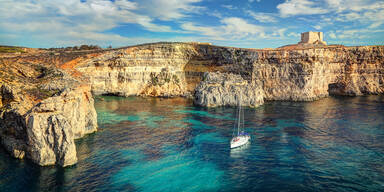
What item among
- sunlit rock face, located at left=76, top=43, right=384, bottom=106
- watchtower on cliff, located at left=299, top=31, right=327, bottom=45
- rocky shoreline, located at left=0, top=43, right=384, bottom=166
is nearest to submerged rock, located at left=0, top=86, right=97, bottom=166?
rocky shoreline, located at left=0, top=43, right=384, bottom=166

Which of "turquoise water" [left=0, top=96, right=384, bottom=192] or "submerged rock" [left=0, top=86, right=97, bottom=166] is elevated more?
"submerged rock" [left=0, top=86, right=97, bottom=166]

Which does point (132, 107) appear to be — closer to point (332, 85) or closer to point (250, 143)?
point (250, 143)

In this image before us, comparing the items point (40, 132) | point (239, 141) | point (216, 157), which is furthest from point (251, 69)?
point (40, 132)

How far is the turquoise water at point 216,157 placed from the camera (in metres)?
27.2

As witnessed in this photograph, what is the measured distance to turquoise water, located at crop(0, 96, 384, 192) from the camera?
2716cm

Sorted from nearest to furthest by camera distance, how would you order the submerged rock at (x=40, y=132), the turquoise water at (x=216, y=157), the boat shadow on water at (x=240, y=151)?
the turquoise water at (x=216, y=157) < the submerged rock at (x=40, y=132) < the boat shadow on water at (x=240, y=151)

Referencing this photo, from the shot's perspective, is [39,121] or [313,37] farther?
[313,37]

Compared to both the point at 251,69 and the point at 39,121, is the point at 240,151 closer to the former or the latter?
the point at 39,121

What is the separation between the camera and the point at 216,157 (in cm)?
3516

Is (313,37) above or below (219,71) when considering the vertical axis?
above

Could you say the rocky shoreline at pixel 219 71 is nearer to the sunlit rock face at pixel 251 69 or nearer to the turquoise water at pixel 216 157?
the sunlit rock face at pixel 251 69

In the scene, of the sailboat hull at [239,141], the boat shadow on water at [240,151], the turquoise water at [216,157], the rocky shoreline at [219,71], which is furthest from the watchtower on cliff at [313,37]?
the boat shadow on water at [240,151]

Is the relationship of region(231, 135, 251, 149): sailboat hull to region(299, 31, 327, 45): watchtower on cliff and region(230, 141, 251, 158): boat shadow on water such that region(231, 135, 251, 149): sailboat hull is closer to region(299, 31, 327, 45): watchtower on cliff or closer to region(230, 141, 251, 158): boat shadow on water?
region(230, 141, 251, 158): boat shadow on water

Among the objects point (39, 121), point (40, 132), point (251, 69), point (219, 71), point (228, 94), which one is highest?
point (251, 69)
